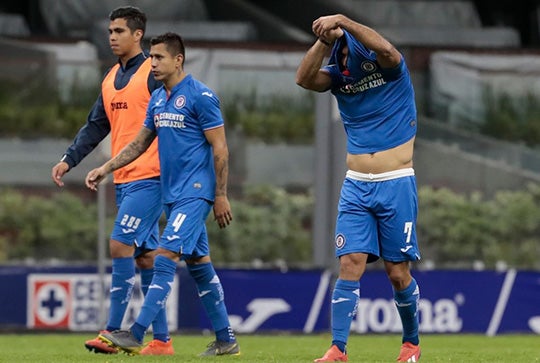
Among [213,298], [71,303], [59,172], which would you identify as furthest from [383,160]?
[71,303]

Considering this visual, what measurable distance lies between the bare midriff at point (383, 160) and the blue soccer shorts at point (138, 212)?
6.03 ft

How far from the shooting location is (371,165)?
9.39m

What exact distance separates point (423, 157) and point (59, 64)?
13.6 ft

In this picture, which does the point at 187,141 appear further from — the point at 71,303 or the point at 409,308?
the point at 71,303

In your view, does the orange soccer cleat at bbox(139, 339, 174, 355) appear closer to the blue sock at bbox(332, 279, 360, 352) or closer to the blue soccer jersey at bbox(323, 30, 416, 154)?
the blue sock at bbox(332, 279, 360, 352)

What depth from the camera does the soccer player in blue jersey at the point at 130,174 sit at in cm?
1066

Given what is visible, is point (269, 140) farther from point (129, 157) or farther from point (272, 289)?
point (129, 157)

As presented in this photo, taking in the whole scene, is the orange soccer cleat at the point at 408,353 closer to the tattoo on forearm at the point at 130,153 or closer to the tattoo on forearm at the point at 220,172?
the tattoo on forearm at the point at 220,172

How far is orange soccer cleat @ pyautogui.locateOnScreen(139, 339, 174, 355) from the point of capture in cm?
1051

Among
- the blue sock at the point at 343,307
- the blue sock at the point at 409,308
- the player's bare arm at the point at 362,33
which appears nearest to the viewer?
the player's bare arm at the point at 362,33

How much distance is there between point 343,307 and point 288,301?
6.74 metres

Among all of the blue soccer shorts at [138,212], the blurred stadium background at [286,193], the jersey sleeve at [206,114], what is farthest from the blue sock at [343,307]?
the blurred stadium background at [286,193]

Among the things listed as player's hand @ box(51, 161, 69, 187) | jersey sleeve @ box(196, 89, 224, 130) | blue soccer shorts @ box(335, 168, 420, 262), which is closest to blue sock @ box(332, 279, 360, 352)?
blue soccer shorts @ box(335, 168, 420, 262)

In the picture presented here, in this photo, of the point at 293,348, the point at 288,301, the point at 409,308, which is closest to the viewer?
the point at 409,308
